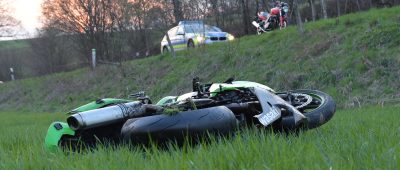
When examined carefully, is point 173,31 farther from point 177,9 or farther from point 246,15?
point 246,15

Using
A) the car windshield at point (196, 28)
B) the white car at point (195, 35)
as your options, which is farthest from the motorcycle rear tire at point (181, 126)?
the car windshield at point (196, 28)

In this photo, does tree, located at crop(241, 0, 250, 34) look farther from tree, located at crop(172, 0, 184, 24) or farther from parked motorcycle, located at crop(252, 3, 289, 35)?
parked motorcycle, located at crop(252, 3, 289, 35)

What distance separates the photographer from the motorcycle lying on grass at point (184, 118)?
12.9 feet

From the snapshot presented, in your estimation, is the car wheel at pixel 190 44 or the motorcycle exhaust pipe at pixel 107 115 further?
the car wheel at pixel 190 44

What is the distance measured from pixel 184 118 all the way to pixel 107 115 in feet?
2.59

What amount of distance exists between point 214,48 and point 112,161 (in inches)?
683

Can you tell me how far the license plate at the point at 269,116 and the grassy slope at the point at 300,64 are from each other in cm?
698

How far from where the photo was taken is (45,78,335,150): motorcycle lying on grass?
3.93 meters

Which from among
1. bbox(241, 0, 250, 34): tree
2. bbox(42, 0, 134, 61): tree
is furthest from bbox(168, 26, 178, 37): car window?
bbox(241, 0, 250, 34): tree

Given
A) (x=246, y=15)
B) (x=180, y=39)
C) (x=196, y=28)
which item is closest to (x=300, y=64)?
(x=196, y=28)

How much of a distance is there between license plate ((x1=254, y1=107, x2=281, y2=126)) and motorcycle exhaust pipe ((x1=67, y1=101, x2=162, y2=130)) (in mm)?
854

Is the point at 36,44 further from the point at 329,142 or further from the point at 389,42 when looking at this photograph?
the point at 329,142

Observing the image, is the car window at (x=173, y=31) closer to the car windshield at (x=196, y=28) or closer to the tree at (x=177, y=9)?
the car windshield at (x=196, y=28)

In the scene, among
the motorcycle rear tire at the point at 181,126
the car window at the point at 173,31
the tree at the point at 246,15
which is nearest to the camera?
the motorcycle rear tire at the point at 181,126
